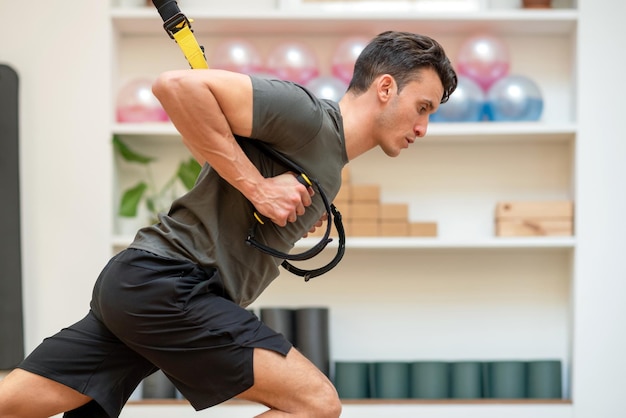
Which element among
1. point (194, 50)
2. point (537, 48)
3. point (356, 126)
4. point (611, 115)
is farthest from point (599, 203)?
point (194, 50)

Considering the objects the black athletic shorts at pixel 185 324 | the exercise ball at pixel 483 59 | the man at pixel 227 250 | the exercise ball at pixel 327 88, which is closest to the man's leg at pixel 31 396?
the man at pixel 227 250

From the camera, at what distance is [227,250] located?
6.32 feet

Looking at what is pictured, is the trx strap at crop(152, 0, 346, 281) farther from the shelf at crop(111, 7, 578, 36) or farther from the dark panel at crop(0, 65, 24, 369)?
the dark panel at crop(0, 65, 24, 369)

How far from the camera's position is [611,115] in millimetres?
3814

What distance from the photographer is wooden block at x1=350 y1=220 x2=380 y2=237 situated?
3799mm

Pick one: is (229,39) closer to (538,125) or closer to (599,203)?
(538,125)

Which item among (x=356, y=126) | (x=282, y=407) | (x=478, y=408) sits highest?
(x=356, y=126)

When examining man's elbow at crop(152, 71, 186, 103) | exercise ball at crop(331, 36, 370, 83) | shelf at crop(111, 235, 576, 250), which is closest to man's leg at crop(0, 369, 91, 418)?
man's elbow at crop(152, 71, 186, 103)

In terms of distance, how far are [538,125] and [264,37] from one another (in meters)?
1.24

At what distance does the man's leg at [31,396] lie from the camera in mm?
1948

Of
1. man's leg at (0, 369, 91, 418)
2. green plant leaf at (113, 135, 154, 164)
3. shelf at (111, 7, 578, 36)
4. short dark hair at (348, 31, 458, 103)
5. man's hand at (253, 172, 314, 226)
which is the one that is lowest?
man's leg at (0, 369, 91, 418)

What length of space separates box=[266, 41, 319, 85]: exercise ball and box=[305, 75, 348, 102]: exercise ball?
0.08m

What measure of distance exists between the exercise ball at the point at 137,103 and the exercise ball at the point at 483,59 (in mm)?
1276

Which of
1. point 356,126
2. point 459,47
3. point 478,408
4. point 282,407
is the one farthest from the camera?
point 459,47
